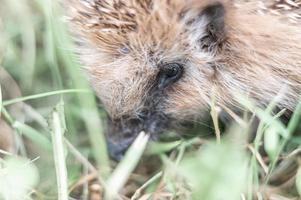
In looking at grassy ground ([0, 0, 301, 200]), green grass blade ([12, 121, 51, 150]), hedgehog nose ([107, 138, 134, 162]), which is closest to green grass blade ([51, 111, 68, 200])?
grassy ground ([0, 0, 301, 200])

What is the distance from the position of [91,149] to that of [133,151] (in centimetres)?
69

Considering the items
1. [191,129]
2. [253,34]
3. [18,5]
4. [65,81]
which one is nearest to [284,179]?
[191,129]

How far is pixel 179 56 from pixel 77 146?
58 centimetres

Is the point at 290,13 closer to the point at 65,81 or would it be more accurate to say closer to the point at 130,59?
the point at 130,59

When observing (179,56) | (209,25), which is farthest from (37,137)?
(209,25)

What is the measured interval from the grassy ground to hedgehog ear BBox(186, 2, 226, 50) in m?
0.20

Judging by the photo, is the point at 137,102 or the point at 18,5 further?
the point at 18,5

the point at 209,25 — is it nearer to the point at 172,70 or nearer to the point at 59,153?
the point at 172,70

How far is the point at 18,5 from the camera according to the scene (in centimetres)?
240

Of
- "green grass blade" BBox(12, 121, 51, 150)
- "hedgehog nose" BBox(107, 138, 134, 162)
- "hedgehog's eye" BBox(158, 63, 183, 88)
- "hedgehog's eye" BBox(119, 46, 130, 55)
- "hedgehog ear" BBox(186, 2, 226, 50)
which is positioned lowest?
"hedgehog nose" BBox(107, 138, 134, 162)

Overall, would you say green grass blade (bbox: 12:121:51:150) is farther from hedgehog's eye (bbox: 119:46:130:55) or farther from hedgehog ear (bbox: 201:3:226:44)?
hedgehog ear (bbox: 201:3:226:44)

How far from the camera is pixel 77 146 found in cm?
225

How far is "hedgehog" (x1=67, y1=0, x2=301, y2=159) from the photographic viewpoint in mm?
1809

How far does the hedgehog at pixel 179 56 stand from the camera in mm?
1809
